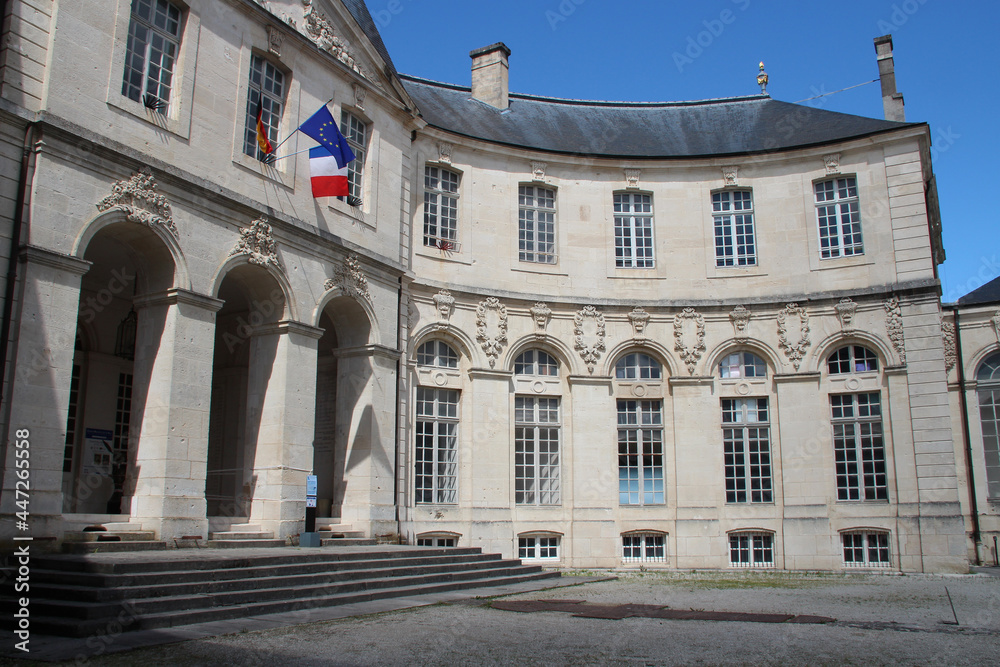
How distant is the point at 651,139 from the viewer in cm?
2058

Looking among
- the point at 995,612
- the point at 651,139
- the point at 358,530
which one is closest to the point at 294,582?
the point at 358,530

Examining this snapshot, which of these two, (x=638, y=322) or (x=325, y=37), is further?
(x=638, y=322)

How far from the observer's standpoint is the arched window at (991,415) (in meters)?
19.5

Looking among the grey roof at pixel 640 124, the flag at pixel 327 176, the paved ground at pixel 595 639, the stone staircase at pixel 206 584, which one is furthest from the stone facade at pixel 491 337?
the paved ground at pixel 595 639

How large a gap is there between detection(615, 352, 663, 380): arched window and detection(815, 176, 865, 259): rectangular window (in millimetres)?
4304

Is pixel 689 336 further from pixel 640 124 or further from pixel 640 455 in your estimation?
pixel 640 124

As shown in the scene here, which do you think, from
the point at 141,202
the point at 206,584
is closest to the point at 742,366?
the point at 141,202

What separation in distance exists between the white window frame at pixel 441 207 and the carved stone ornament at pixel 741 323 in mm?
6130

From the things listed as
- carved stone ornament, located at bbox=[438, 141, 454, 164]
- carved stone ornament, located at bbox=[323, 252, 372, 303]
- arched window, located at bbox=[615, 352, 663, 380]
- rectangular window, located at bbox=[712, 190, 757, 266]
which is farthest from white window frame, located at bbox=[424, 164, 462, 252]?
rectangular window, located at bbox=[712, 190, 757, 266]

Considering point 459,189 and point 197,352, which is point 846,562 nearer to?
point 459,189

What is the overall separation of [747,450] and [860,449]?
7.22 ft

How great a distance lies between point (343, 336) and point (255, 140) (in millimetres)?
3903

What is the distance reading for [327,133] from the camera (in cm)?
1391

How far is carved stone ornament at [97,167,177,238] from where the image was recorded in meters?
11.1
